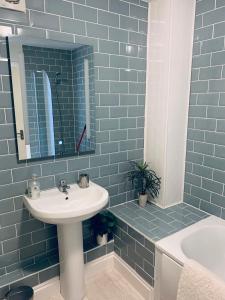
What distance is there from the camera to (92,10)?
183cm

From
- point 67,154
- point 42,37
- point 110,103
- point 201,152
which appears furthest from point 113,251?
point 42,37

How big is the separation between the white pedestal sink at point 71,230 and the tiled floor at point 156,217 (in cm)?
46

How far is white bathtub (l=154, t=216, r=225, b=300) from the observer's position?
1.56 meters

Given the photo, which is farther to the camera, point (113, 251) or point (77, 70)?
point (113, 251)

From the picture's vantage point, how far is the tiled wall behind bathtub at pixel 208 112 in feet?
6.17

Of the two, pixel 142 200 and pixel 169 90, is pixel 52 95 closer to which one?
pixel 169 90

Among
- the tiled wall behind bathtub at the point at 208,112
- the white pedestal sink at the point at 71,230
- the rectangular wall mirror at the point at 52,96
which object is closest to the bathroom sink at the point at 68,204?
the white pedestal sink at the point at 71,230

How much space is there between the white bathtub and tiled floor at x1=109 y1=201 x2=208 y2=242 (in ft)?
0.27

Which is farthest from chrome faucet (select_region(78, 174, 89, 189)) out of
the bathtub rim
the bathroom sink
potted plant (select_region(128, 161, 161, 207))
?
the bathtub rim

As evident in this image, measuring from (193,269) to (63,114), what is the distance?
1.42 meters

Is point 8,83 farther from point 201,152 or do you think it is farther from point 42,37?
point 201,152

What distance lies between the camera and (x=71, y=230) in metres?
1.67

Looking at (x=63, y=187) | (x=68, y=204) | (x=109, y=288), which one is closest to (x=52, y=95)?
(x=63, y=187)

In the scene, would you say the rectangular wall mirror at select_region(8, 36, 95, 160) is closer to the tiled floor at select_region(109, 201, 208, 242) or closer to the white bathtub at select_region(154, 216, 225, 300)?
the tiled floor at select_region(109, 201, 208, 242)
